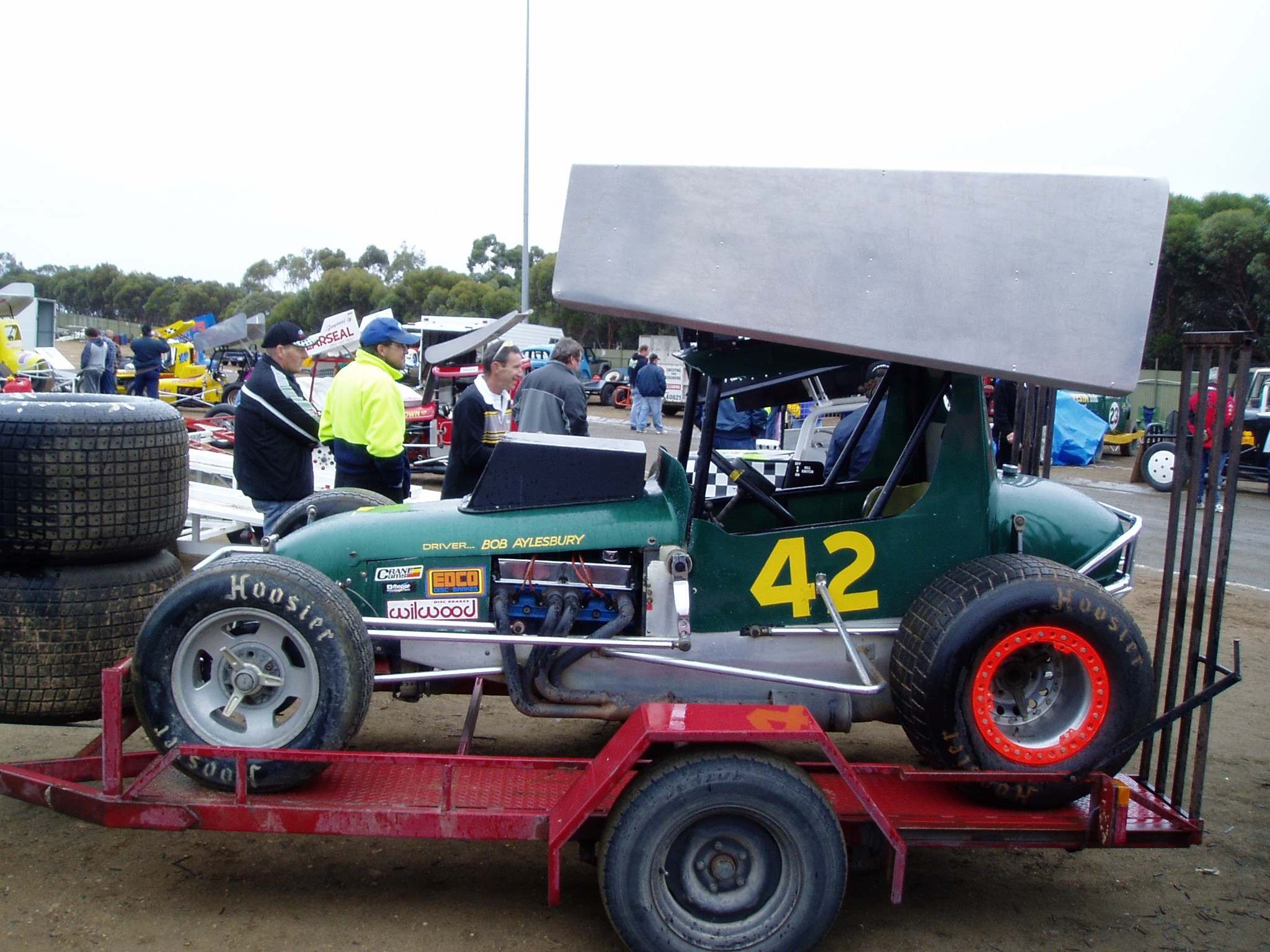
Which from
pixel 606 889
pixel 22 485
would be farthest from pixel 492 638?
pixel 22 485

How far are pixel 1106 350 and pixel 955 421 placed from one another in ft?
2.20

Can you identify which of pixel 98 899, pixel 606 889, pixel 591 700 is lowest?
pixel 98 899

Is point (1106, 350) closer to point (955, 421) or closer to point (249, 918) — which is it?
point (955, 421)

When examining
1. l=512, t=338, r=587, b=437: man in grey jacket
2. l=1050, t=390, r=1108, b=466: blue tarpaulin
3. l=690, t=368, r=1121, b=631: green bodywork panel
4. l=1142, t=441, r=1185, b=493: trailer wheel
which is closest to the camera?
l=690, t=368, r=1121, b=631: green bodywork panel

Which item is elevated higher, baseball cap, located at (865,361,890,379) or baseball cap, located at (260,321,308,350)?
baseball cap, located at (260,321,308,350)

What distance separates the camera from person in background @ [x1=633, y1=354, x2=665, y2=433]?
20.5 m

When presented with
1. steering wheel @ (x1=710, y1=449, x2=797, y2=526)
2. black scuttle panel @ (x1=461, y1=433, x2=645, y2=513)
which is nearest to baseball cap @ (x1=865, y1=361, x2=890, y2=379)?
steering wheel @ (x1=710, y1=449, x2=797, y2=526)

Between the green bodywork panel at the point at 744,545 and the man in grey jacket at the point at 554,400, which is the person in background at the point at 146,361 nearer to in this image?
the man in grey jacket at the point at 554,400

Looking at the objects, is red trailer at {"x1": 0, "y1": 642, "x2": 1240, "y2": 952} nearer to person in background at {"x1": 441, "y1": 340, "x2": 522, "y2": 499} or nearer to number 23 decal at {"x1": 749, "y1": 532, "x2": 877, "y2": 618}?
number 23 decal at {"x1": 749, "y1": 532, "x2": 877, "y2": 618}

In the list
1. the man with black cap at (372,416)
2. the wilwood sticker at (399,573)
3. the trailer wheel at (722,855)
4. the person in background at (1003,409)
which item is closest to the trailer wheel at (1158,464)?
the person in background at (1003,409)

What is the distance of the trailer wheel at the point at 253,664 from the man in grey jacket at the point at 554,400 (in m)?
3.27

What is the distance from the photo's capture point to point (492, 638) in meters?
3.22

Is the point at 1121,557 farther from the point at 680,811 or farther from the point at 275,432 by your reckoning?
the point at 275,432

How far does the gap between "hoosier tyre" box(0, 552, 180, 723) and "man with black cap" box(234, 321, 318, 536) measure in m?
1.89
